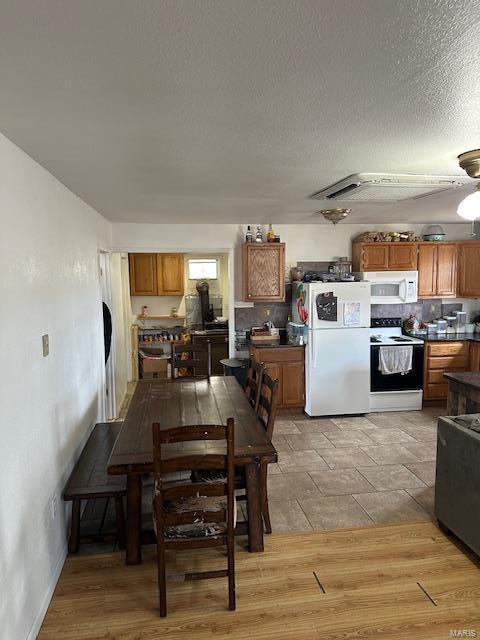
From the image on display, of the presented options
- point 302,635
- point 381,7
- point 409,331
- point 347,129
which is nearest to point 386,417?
point 409,331

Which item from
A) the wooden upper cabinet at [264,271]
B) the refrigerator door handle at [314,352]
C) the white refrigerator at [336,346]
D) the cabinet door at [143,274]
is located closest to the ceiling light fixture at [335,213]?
the white refrigerator at [336,346]

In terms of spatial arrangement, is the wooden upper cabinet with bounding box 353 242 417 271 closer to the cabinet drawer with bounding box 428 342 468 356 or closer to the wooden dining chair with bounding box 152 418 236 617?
the cabinet drawer with bounding box 428 342 468 356

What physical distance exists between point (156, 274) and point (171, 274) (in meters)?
0.25

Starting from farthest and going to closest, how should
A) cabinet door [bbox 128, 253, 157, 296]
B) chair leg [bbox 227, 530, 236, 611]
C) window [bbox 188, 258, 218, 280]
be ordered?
window [bbox 188, 258, 218, 280]
cabinet door [bbox 128, 253, 157, 296]
chair leg [bbox 227, 530, 236, 611]

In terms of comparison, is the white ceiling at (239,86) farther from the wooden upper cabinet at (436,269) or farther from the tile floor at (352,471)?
the wooden upper cabinet at (436,269)

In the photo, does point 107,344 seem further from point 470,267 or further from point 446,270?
point 470,267

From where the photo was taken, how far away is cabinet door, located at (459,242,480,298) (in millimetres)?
5539

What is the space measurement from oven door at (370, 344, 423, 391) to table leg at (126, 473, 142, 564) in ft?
11.6

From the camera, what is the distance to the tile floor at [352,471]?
123 inches

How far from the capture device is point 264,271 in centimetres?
530

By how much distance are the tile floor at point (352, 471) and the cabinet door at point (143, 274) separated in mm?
3345

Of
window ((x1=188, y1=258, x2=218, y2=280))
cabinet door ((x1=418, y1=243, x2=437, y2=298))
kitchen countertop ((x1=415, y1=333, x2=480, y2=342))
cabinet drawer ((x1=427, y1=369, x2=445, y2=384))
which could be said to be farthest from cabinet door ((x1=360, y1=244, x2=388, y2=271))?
window ((x1=188, y1=258, x2=218, y2=280))

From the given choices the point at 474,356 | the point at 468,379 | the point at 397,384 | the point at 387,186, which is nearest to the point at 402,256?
the point at 474,356

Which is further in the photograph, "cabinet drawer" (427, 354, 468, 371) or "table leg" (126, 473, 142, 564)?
"cabinet drawer" (427, 354, 468, 371)
